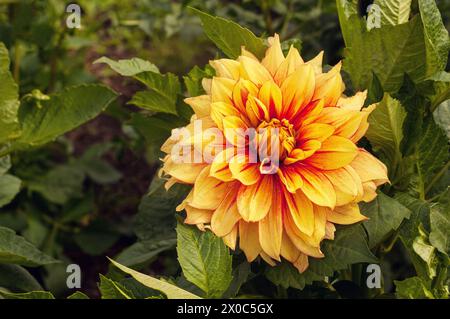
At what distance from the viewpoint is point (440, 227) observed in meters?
0.82

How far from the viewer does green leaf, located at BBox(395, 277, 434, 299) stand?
77cm

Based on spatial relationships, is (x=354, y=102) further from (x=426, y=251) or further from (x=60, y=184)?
(x=60, y=184)

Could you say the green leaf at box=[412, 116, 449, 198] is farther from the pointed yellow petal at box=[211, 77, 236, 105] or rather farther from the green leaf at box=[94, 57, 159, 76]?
the green leaf at box=[94, 57, 159, 76]

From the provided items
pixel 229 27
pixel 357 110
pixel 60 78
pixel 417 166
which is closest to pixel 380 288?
pixel 417 166

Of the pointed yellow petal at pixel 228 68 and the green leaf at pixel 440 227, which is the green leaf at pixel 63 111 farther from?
the green leaf at pixel 440 227

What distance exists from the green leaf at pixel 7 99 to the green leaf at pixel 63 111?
0.27ft

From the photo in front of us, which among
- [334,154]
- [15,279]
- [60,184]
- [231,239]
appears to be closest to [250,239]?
[231,239]

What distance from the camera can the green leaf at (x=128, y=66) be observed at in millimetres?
955

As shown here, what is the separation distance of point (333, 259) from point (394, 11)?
31 cm

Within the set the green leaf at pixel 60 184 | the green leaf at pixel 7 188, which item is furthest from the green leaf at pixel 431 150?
the green leaf at pixel 60 184

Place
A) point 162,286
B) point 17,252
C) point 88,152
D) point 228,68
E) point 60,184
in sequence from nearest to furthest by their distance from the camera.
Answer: point 162,286, point 228,68, point 17,252, point 60,184, point 88,152

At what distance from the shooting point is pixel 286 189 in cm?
81
